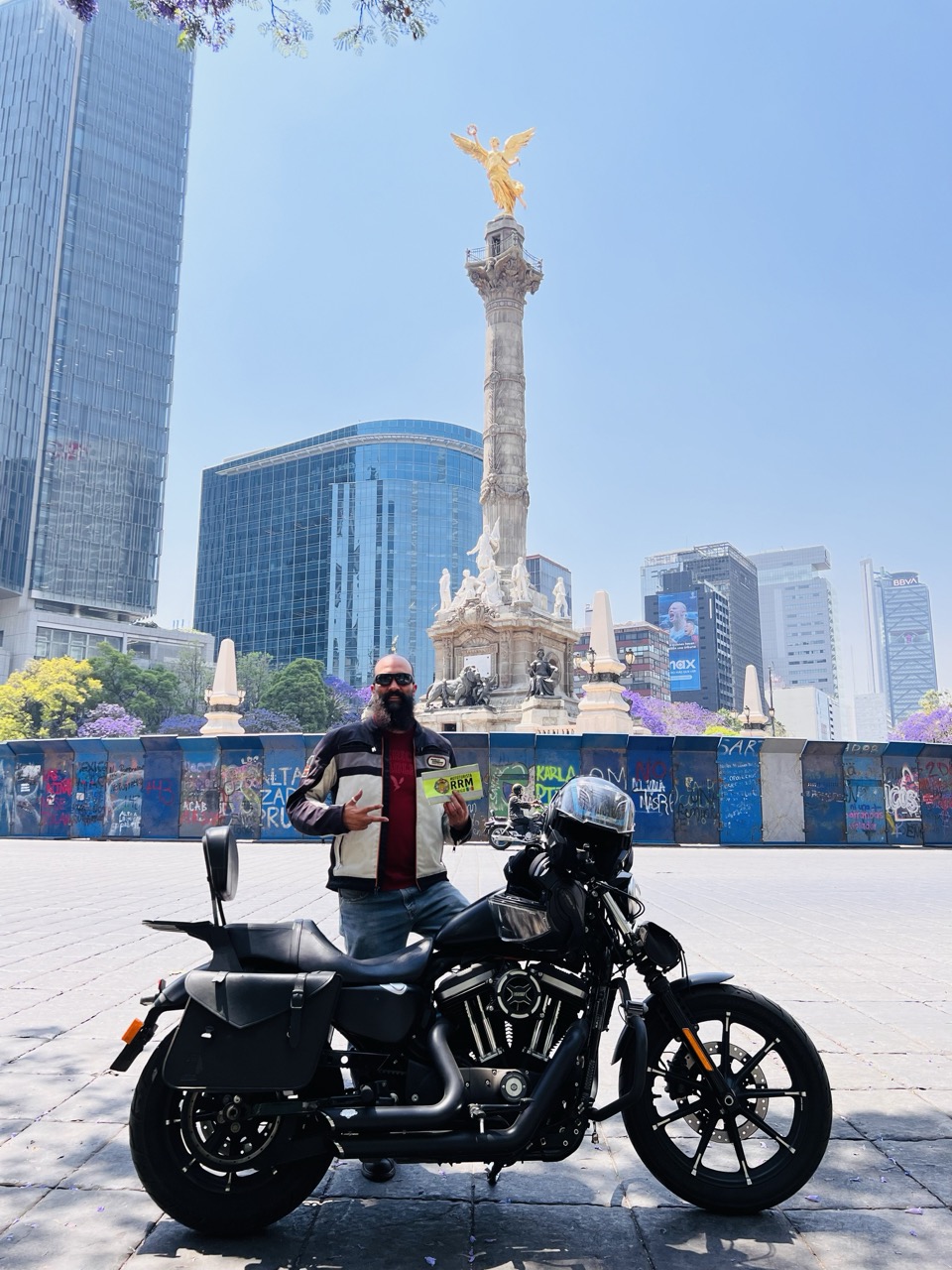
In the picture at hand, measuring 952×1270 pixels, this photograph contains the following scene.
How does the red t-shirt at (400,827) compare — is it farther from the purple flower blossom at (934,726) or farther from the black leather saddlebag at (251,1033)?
the purple flower blossom at (934,726)

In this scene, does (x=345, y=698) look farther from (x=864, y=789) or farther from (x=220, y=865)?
(x=220, y=865)

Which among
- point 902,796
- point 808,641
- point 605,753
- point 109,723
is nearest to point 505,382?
point 605,753

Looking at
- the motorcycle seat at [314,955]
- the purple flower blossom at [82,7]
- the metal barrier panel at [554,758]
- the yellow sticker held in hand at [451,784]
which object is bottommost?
the motorcycle seat at [314,955]

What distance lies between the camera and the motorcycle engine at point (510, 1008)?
288 cm

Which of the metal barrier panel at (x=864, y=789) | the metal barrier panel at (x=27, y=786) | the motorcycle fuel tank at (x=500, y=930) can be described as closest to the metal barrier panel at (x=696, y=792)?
the metal barrier panel at (x=864, y=789)

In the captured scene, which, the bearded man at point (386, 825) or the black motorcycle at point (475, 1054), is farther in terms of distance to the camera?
the bearded man at point (386, 825)

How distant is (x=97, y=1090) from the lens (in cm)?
402

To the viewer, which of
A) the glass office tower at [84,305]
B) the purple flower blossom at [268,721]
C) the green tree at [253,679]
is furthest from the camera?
the glass office tower at [84,305]

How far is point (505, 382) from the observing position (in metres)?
39.5

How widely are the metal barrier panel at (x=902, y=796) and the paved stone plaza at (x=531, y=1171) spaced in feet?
45.3

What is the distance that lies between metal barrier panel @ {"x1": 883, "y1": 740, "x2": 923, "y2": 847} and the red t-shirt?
1965 centimetres

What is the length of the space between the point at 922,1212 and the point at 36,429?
94109 mm

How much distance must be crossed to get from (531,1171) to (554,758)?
16857 mm

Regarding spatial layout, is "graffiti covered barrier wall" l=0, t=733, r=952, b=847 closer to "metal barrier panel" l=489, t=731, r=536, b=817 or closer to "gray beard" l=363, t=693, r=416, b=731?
"metal barrier panel" l=489, t=731, r=536, b=817
